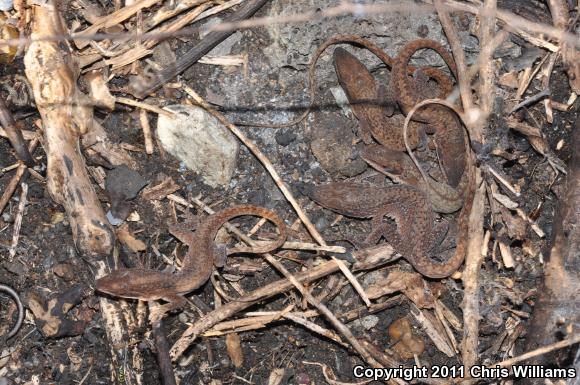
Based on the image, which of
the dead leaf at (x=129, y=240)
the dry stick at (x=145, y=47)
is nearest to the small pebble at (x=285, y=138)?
the dry stick at (x=145, y=47)

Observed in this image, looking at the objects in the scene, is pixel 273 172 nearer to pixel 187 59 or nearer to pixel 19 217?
pixel 187 59

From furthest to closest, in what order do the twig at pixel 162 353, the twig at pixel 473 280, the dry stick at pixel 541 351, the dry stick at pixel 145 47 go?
the dry stick at pixel 145 47
the twig at pixel 473 280
the twig at pixel 162 353
the dry stick at pixel 541 351

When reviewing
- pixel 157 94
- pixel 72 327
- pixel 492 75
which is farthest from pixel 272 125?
pixel 72 327

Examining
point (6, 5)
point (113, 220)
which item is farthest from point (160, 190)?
point (6, 5)

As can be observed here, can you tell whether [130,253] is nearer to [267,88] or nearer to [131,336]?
[131,336]

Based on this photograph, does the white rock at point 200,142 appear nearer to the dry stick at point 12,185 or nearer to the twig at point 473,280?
the dry stick at point 12,185

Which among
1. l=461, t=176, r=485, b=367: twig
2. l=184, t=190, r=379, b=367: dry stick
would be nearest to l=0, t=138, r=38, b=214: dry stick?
l=184, t=190, r=379, b=367: dry stick
